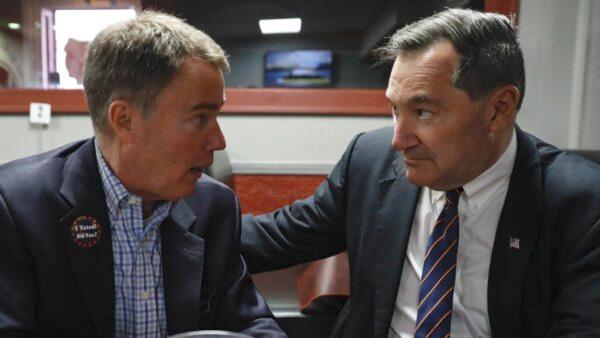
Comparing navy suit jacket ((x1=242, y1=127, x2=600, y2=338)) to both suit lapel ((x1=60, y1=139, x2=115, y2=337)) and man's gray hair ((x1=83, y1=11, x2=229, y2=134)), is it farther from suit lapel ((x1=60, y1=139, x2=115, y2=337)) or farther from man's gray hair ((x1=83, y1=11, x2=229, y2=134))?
man's gray hair ((x1=83, y1=11, x2=229, y2=134))

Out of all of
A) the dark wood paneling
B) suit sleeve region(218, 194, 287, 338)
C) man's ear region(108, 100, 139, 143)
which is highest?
man's ear region(108, 100, 139, 143)

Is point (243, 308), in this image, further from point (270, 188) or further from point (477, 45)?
point (270, 188)

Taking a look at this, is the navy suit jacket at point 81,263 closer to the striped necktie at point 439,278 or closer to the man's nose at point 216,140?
the man's nose at point 216,140

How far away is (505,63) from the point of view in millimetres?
1077

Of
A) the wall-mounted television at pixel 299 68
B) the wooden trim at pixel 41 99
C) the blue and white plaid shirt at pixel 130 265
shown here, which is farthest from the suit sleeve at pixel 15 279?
the wall-mounted television at pixel 299 68

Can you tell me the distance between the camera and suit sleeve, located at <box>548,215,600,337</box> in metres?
0.94

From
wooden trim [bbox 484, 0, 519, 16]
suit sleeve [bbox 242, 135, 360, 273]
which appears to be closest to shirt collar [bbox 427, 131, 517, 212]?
suit sleeve [bbox 242, 135, 360, 273]

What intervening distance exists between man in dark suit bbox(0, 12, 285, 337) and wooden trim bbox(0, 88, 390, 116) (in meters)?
1.92

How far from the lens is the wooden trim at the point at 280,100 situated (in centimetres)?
288

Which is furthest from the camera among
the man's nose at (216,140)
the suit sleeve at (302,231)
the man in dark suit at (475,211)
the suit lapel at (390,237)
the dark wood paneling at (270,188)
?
the dark wood paneling at (270,188)

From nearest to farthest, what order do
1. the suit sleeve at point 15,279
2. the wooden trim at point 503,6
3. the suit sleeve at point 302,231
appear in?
the suit sleeve at point 15,279 < the suit sleeve at point 302,231 < the wooden trim at point 503,6

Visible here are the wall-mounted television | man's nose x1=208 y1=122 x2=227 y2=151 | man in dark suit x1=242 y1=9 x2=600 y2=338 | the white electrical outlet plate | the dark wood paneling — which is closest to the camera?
man's nose x1=208 y1=122 x2=227 y2=151

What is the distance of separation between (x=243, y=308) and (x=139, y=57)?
55cm

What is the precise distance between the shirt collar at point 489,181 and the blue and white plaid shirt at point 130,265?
0.71 meters
